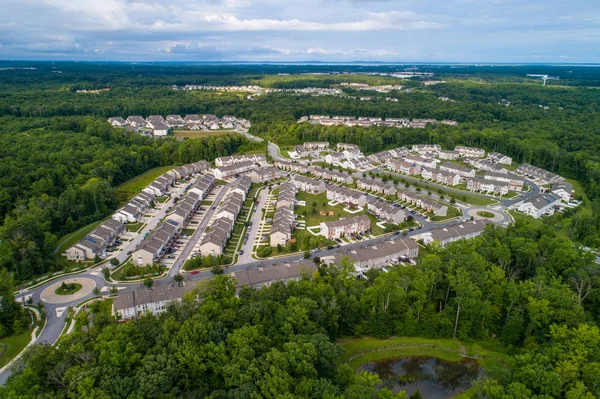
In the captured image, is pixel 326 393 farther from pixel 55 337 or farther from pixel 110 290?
pixel 110 290

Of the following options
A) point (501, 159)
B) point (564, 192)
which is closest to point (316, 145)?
point (501, 159)

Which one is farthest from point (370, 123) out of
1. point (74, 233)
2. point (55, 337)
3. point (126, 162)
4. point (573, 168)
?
point (55, 337)

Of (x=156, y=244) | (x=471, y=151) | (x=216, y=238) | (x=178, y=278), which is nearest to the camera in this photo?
(x=178, y=278)

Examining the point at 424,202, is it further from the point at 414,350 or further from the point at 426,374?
the point at 426,374

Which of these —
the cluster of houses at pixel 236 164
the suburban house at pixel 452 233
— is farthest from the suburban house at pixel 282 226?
the cluster of houses at pixel 236 164

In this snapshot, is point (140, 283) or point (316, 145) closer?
point (140, 283)

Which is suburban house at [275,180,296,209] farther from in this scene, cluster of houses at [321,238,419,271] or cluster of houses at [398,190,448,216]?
cluster of houses at [398,190,448,216]

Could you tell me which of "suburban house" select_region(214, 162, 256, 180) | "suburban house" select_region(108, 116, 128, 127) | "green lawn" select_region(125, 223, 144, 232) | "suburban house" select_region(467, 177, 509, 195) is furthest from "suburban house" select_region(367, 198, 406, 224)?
"suburban house" select_region(108, 116, 128, 127)

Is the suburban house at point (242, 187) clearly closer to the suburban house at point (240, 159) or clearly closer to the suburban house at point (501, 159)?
the suburban house at point (240, 159)
